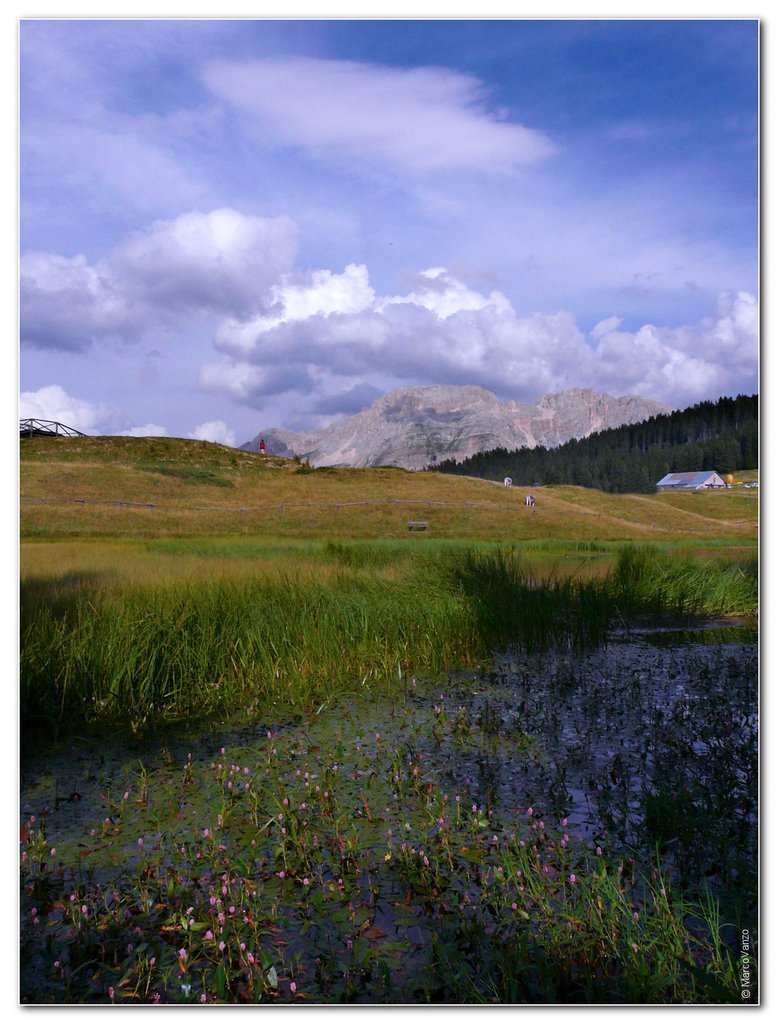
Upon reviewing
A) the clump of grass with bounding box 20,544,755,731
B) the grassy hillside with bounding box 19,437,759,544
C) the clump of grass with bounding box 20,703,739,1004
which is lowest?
the clump of grass with bounding box 20,703,739,1004

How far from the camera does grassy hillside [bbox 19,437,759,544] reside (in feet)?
27.8

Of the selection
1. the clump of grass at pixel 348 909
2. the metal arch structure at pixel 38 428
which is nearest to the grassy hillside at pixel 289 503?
the metal arch structure at pixel 38 428

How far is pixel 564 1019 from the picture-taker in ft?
9.72

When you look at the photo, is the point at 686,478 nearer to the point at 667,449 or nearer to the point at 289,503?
the point at 667,449

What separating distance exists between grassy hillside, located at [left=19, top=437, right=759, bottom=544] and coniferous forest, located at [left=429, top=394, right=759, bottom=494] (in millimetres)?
500

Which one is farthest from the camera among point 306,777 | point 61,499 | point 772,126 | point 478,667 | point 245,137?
point 61,499

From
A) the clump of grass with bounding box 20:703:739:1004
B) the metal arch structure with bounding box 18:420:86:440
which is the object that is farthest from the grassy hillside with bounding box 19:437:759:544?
the clump of grass with bounding box 20:703:739:1004

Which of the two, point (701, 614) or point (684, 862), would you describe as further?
point (701, 614)

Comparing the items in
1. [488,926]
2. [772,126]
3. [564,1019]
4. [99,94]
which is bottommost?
[564,1019]

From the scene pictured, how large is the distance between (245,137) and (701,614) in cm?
856

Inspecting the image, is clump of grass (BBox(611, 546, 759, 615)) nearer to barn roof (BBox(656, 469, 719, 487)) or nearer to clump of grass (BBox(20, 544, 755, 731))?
clump of grass (BBox(20, 544, 755, 731))

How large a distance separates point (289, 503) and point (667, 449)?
29.9ft

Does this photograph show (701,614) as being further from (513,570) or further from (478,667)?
(478,667)

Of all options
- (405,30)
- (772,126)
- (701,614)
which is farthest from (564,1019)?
(701,614)
